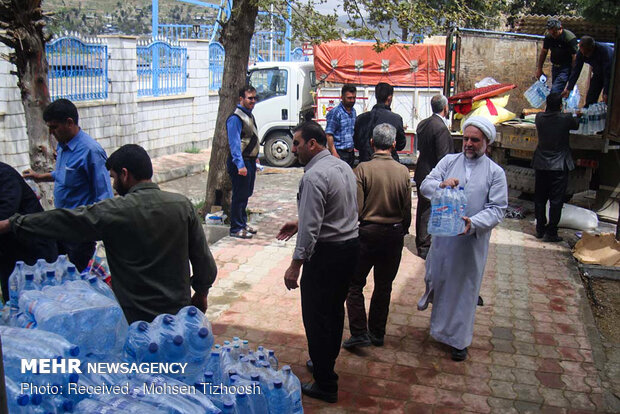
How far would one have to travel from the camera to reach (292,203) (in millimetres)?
10711

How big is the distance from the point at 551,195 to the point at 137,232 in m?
6.56

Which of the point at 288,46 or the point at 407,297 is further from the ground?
the point at 288,46

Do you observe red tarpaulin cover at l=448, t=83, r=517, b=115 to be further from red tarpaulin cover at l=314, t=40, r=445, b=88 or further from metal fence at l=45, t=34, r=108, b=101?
metal fence at l=45, t=34, r=108, b=101

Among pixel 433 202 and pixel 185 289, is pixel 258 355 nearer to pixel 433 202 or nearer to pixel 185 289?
pixel 185 289

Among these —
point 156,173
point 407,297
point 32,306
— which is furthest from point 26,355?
point 156,173

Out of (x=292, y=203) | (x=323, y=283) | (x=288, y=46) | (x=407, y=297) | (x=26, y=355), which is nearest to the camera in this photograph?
(x=26, y=355)

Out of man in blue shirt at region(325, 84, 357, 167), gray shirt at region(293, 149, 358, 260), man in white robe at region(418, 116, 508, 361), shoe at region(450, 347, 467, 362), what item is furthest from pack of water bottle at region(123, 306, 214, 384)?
man in blue shirt at region(325, 84, 357, 167)

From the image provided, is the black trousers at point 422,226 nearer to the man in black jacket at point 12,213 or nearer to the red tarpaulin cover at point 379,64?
the man in black jacket at point 12,213

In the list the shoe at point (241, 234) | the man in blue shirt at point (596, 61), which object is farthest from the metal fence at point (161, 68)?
the man in blue shirt at point (596, 61)

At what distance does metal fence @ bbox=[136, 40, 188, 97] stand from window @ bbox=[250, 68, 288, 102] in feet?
7.02

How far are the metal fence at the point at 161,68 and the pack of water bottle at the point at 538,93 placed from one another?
8.19m

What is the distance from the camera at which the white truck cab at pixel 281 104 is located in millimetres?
14391

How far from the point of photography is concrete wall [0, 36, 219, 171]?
33.0ft

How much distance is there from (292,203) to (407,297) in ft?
15.0
